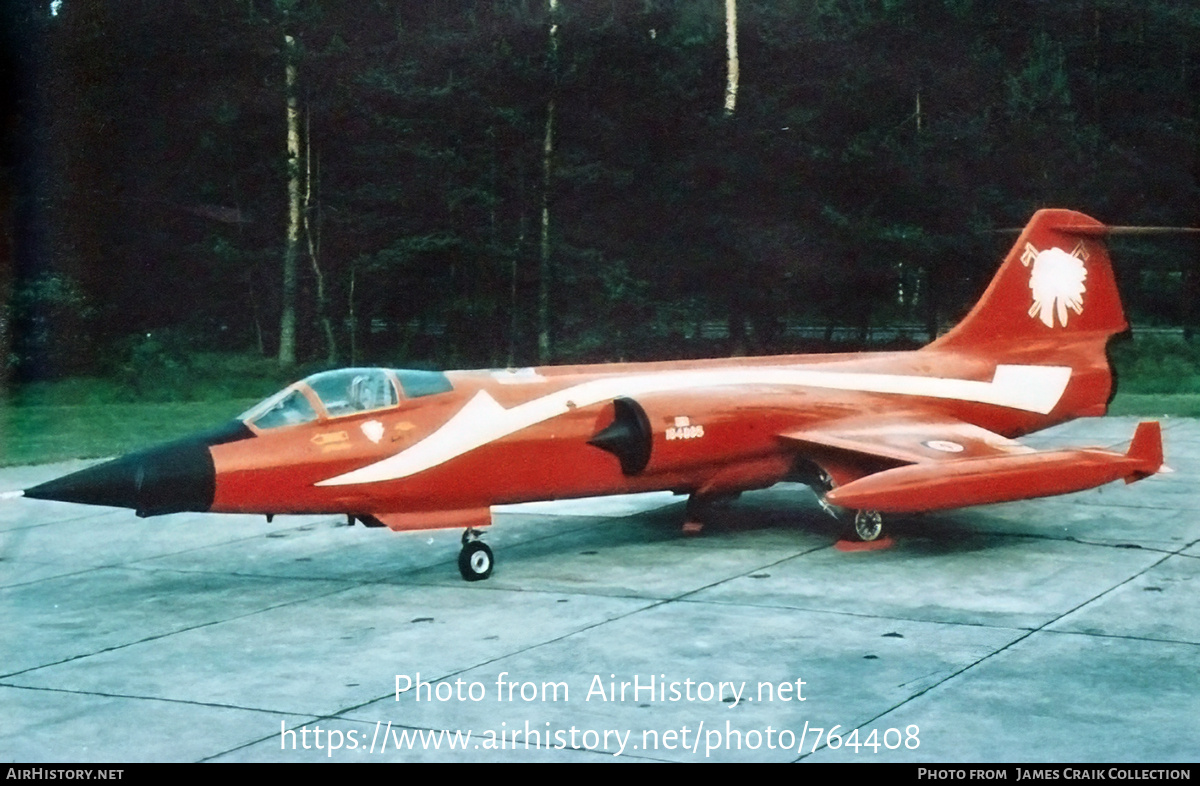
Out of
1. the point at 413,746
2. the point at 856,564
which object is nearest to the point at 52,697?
the point at 413,746

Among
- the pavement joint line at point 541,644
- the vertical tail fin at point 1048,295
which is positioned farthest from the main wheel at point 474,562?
the vertical tail fin at point 1048,295

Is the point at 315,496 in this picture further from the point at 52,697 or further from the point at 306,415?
the point at 52,697

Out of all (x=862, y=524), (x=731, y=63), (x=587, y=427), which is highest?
(x=731, y=63)

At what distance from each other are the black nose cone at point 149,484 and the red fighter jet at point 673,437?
0.05 ft

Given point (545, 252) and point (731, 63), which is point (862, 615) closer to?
point (731, 63)

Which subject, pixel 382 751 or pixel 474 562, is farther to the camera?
pixel 474 562

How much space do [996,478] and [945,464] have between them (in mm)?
478

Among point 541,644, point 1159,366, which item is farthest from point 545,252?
point 541,644

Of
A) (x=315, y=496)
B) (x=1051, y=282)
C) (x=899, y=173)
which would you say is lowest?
(x=315, y=496)

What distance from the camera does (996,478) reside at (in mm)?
12570

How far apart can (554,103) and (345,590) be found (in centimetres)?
2507

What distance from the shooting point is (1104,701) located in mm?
8141

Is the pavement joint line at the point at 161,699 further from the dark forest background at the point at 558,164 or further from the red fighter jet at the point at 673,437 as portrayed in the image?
the dark forest background at the point at 558,164

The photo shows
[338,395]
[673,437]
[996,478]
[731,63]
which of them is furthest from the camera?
[731,63]
